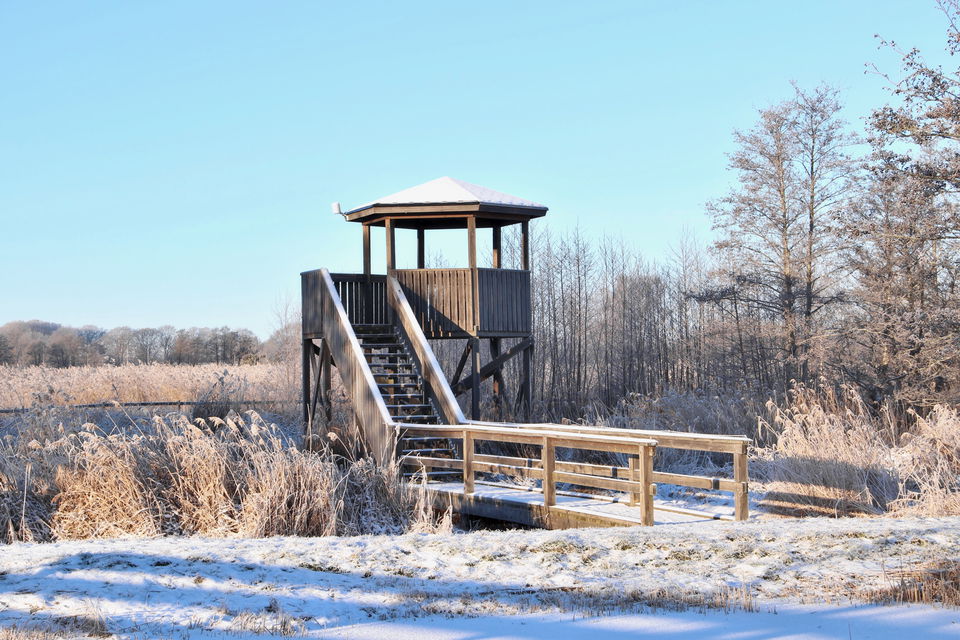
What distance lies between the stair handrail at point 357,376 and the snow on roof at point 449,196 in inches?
77.8

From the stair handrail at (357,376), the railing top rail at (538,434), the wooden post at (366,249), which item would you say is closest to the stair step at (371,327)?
the stair handrail at (357,376)

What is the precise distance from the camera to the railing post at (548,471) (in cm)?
1122

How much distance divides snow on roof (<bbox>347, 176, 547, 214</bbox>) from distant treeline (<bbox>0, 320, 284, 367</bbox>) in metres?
39.4

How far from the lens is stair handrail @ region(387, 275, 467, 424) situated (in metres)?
15.7

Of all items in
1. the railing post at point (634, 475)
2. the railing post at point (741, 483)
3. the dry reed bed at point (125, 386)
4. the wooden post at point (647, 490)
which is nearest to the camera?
the wooden post at point (647, 490)

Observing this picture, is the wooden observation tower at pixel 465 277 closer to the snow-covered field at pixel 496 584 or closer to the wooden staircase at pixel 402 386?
the wooden staircase at pixel 402 386

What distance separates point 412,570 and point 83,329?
104 metres

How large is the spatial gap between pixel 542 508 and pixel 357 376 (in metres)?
5.94

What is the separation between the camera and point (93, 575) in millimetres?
6500

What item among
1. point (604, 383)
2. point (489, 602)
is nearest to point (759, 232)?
point (604, 383)

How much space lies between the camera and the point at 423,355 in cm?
1717

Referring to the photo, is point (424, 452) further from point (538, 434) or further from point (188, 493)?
point (188, 493)

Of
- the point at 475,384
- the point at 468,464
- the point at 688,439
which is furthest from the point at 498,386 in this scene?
the point at 688,439

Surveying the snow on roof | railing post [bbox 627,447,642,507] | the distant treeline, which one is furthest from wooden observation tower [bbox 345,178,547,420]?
the distant treeline
